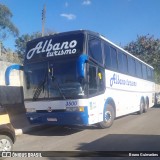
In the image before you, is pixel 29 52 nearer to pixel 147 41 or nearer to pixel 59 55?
pixel 59 55

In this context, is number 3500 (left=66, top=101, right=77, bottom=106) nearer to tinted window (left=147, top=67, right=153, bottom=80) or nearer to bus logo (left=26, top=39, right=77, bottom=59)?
bus logo (left=26, top=39, right=77, bottom=59)

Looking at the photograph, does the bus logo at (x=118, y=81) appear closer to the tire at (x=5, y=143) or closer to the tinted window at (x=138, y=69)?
the tinted window at (x=138, y=69)

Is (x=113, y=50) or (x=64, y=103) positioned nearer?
(x=64, y=103)

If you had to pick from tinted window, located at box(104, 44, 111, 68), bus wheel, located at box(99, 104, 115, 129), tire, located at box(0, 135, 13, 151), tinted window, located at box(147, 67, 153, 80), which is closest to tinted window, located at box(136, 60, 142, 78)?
tinted window, located at box(147, 67, 153, 80)

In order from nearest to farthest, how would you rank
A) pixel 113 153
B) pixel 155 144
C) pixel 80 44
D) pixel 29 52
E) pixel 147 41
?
pixel 113 153 → pixel 155 144 → pixel 80 44 → pixel 29 52 → pixel 147 41

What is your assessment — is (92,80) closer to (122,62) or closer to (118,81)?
(118,81)

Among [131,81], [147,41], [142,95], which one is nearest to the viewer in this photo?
[131,81]

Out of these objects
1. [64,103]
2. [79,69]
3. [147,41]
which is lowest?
[64,103]

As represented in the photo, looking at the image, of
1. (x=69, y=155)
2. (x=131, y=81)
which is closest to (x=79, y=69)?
(x=69, y=155)

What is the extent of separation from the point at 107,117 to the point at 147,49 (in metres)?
32.5

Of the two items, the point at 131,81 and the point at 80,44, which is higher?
the point at 80,44

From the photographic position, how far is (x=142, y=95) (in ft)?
62.1

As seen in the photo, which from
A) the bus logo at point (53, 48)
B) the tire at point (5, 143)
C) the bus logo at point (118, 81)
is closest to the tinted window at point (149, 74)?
the bus logo at point (118, 81)

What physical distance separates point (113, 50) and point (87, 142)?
5.59 metres
